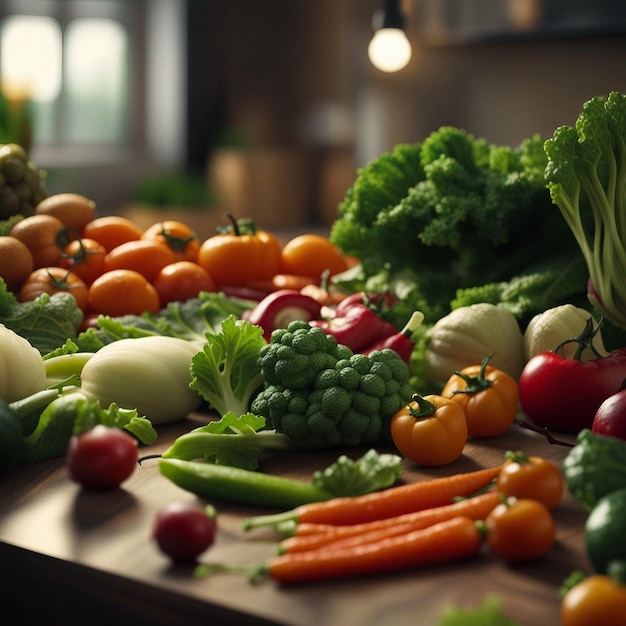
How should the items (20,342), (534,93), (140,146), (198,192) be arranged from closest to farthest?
(20,342) < (534,93) < (198,192) < (140,146)

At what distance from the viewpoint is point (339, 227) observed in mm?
2131

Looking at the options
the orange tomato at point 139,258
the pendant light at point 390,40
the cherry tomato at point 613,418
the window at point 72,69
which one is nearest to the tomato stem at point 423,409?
the cherry tomato at point 613,418

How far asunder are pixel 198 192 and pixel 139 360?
4103 millimetres

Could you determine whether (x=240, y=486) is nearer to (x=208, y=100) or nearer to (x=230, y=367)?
(x=230, y=367)

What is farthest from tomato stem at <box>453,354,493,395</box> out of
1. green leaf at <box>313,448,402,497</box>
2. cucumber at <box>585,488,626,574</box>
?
cucumber at <box>585,488,626,574</box>

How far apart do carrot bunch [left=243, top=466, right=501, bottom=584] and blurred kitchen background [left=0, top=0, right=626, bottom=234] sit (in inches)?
142

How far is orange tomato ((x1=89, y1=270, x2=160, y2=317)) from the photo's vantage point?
193cm

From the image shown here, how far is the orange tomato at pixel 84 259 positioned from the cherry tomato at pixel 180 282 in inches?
5.0

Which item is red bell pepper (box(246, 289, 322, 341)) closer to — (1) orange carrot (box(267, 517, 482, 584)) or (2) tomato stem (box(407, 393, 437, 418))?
(2) tomato stem (box(407, 393, 437, 418))

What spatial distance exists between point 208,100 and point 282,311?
14.6 ft

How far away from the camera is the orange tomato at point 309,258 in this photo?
2.24 meters

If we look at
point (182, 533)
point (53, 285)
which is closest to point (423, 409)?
point (182, 533)

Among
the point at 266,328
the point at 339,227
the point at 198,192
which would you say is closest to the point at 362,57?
the point at 198,192

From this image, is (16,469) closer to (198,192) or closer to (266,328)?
(266,328)
